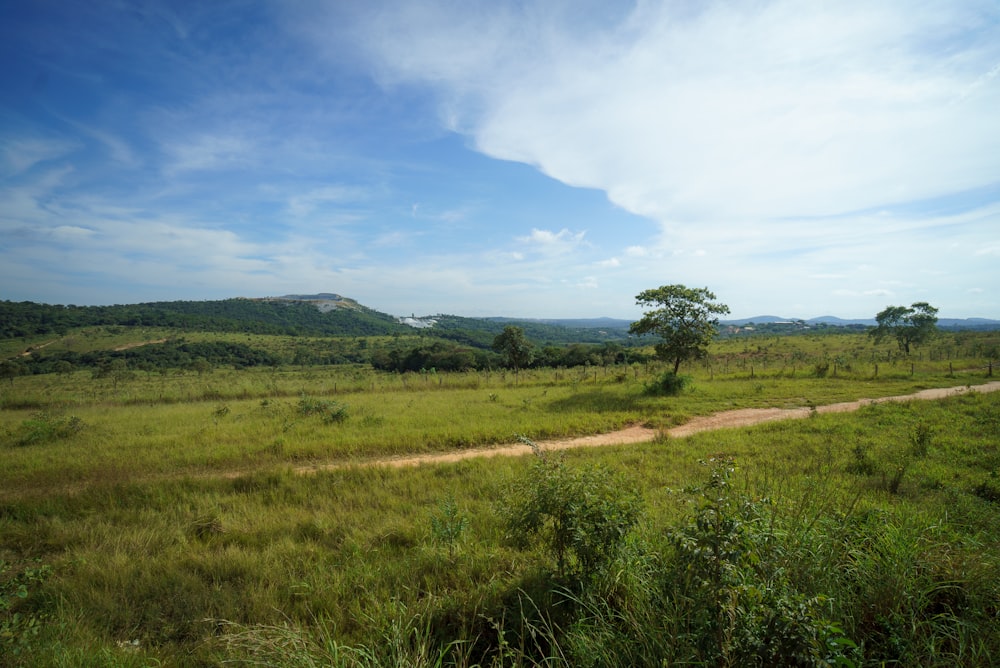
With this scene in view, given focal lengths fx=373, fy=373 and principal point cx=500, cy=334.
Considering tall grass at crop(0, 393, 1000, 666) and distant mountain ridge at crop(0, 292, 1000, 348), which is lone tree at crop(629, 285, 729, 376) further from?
distant mountain ridge at crop(0, 292, 1000, 348)

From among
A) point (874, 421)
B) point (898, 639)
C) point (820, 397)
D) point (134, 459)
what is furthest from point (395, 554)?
point (820, 397)

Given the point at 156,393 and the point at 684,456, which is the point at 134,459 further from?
the point at 156,393

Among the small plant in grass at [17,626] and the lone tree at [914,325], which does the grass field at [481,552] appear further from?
the lone tree at [914,325]

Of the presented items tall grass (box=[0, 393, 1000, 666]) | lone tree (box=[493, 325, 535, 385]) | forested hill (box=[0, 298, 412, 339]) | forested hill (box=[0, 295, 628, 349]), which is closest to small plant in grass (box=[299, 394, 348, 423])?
tall grass (box=[0, 393, 1000, 666])

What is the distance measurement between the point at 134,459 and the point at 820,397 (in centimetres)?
2614

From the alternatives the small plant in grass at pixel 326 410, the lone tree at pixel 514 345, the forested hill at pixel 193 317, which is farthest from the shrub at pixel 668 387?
the forested hill at pixel 193 317

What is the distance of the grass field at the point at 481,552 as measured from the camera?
9.30 feet

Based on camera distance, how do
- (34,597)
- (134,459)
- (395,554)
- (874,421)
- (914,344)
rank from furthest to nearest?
(914,344) < (874,421) < (134,459) < (395,554) < (34,597)

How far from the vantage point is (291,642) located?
10.3 feet

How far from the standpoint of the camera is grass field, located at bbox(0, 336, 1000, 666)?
A: 9.30ft

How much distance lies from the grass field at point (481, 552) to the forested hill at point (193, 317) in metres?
108

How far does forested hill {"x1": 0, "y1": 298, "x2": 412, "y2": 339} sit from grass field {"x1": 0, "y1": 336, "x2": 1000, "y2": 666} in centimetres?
10822

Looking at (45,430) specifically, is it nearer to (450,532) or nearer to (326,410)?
(326,410)

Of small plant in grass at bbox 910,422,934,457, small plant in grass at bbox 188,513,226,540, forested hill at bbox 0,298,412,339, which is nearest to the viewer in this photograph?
small plant in grass at bbox 188,513,226,540
